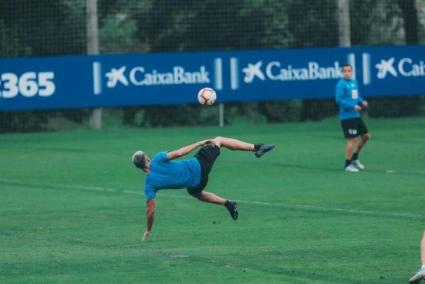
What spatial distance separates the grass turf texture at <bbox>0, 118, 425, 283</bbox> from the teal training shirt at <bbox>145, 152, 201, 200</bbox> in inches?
28.2

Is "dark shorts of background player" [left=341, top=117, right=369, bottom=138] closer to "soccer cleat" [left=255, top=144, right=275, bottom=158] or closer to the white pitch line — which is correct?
the white pitch line

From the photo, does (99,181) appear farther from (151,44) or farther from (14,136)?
(151,44)

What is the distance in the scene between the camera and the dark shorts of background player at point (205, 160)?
1739 centimetres

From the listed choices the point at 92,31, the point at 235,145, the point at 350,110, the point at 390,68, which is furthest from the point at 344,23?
Result: the point at 235,145

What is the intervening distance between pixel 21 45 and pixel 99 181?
50.5 ft

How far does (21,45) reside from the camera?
128 feet

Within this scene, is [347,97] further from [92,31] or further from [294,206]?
[92,31]

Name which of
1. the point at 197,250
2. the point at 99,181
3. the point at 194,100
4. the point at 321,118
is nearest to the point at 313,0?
the point at 321,118

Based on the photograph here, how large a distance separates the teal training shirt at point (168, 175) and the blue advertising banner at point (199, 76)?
61.8 ft

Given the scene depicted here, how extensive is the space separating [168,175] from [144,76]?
19794 mm

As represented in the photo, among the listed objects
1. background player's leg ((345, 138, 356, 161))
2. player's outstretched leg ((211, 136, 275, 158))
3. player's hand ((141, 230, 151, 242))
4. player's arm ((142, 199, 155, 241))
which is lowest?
background player's leg ((345, 138, 356, 161))

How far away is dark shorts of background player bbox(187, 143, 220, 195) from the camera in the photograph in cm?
1739

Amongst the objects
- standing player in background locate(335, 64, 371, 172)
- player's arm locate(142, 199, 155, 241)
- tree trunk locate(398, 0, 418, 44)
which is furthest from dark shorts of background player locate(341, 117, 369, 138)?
tree trunk locate(398, 0, 418, 44)

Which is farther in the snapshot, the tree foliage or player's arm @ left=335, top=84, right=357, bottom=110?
the tree foliage
